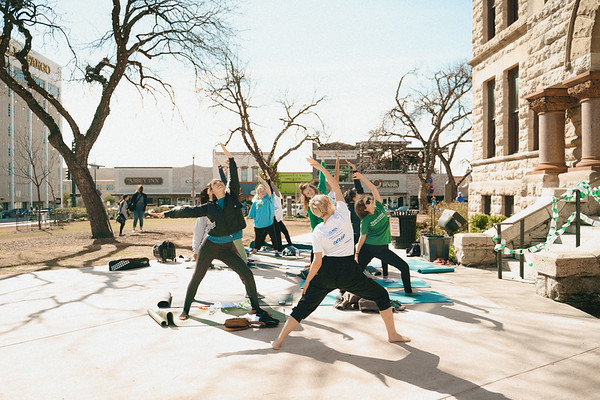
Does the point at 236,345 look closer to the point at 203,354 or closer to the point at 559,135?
the point at 203,354

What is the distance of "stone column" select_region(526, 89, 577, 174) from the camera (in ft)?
33.0

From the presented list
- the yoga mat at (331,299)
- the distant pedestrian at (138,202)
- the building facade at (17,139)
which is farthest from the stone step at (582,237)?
the building facade at (17,139)

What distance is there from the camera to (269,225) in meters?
11.2

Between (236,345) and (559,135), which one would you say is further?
(559,135)

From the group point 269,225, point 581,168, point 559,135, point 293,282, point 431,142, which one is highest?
point 431,142

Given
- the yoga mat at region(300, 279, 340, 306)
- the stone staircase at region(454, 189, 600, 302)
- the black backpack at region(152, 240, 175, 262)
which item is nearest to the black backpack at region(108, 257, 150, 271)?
the black backpack at region(152, 240, 175, 262)

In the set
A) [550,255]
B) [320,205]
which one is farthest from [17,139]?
[550,255]

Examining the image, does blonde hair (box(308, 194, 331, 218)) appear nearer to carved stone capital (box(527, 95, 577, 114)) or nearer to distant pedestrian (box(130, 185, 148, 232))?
carved stone capital (box(527, 95, 577, 114))

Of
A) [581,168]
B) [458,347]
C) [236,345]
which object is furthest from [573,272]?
[236,345]

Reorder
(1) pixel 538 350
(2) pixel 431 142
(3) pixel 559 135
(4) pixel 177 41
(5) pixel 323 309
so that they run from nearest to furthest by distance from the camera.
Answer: (1) pixel 538 350, (5) pixel 323 309, (3) pixel 559 135, (4) pixel 177 41, (2) pixel 431 142

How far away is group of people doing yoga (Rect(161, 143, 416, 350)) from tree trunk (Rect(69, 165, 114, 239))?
9911mm

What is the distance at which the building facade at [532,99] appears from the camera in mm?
9438

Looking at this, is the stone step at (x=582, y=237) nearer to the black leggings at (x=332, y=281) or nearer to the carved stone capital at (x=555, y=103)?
the carved stone capital at (x=555, y=103)

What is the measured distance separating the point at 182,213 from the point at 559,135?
9200 mm
